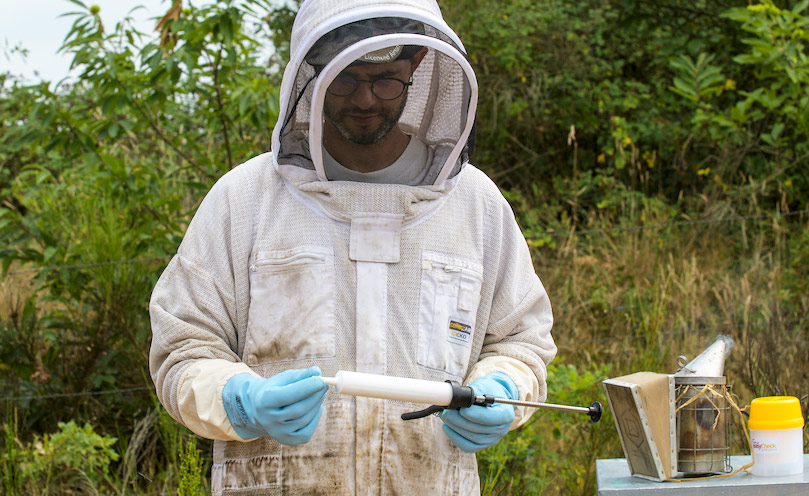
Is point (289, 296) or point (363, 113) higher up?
point (363, 113)

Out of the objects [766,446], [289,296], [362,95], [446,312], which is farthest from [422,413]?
[766,446]

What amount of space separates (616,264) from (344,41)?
405 cm

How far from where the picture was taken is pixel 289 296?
6.24 feet

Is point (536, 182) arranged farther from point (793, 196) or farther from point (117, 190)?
point (117, 190)

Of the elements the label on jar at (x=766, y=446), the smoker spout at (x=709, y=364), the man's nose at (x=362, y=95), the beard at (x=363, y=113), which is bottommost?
the label on jar at (x=766, y=446)

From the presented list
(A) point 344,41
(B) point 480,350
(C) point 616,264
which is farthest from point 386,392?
(C) point 616,264

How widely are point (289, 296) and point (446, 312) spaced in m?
0.36

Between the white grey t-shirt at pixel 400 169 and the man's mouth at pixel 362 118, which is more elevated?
the man's mouth at pixel 362 118

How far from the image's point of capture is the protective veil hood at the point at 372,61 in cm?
186

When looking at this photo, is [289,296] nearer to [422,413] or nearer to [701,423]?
[422,413]

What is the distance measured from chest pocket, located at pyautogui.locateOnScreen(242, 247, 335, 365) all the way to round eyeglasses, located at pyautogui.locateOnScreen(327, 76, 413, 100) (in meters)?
0.37

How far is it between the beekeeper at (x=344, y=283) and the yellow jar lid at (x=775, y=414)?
1.72 ft

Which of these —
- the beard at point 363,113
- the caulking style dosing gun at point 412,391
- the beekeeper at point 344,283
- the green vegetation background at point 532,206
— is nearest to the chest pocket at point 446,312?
the beekeeper at point 344,283

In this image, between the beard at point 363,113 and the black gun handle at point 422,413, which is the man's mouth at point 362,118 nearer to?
the beard at point 363,113
